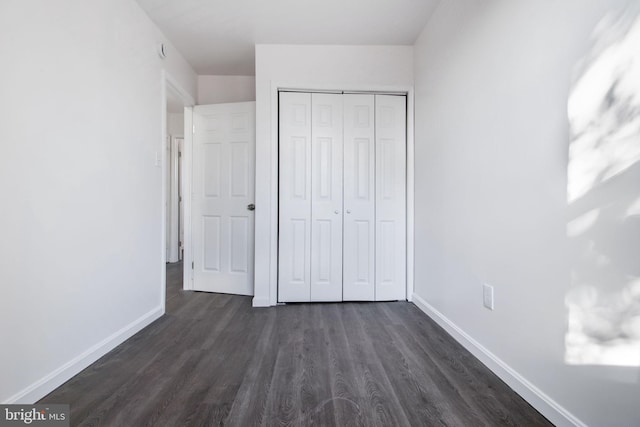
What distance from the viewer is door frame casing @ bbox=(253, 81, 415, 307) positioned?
256cm

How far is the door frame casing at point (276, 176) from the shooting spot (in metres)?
2.56

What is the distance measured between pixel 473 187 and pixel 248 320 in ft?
6.15

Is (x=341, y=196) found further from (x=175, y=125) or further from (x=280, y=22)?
(x=175, y=125)

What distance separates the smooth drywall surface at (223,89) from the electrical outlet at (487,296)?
298 cm

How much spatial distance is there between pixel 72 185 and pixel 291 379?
5.03ft

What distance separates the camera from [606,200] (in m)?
0.95

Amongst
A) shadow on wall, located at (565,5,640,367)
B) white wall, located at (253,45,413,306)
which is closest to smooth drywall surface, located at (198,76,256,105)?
white wall, located at (253,45,413,306)

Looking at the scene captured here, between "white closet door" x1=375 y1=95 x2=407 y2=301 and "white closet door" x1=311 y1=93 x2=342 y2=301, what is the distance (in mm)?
371

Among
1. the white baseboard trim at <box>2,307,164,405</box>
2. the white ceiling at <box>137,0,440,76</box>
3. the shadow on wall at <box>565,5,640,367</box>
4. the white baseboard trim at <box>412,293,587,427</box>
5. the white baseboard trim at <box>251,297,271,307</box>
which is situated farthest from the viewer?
the white baseboard trim at <box>251,297,271,307</box>

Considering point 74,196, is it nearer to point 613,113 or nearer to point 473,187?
point 473,187

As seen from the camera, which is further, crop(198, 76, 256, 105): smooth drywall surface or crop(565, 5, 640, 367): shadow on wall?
crop(198, 76, 256, 105): smooth drywall surface

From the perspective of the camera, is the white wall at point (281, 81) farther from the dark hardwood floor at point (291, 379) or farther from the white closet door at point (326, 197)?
the dark hardwood floor at point (291, 379)

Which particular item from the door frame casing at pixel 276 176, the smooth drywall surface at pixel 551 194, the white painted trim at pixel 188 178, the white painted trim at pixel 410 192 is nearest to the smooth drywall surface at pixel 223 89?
the white painted trim at pixel 188 178

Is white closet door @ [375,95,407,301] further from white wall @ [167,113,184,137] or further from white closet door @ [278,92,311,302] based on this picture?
white wall @ [167,113,184,137]
